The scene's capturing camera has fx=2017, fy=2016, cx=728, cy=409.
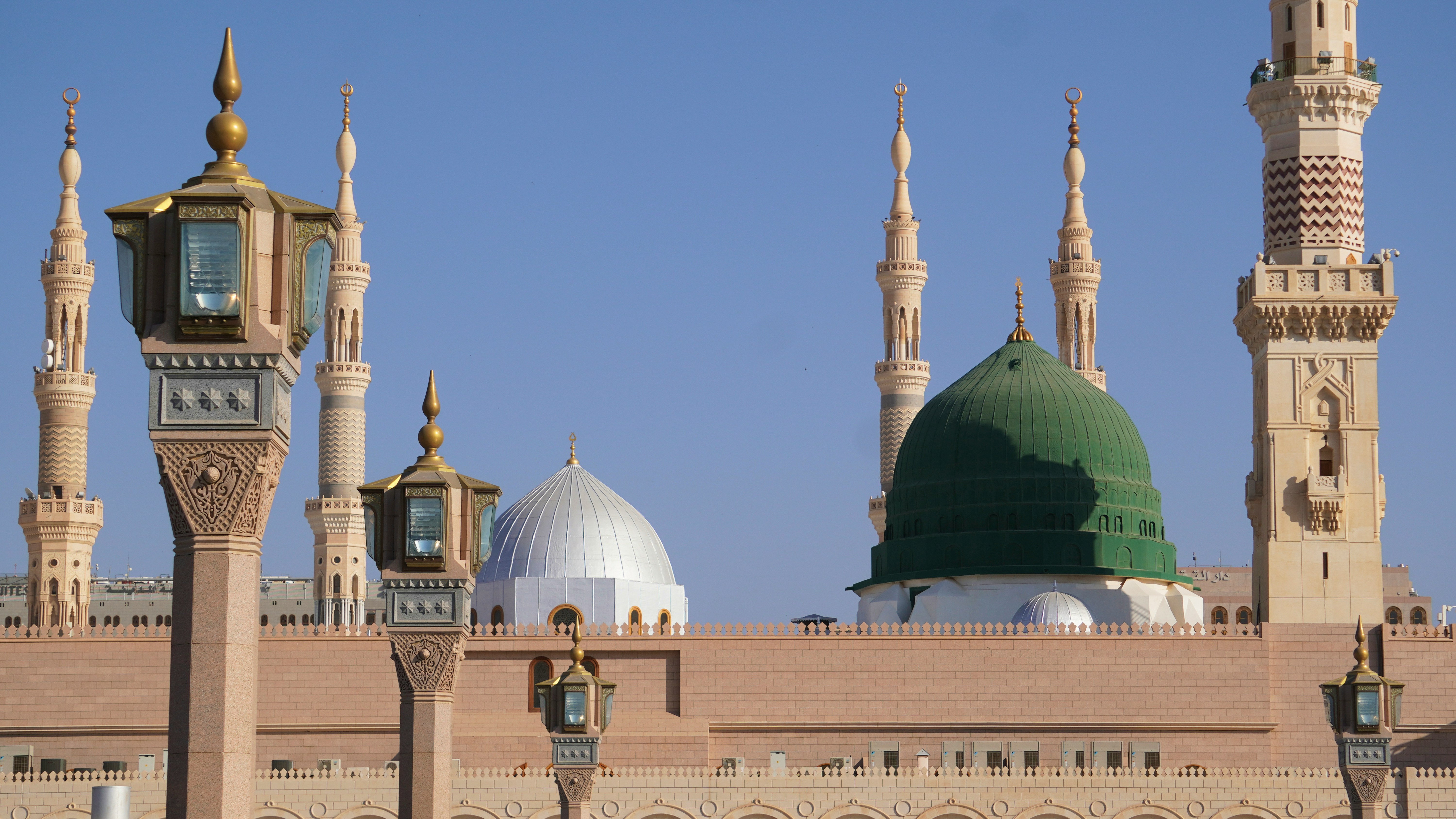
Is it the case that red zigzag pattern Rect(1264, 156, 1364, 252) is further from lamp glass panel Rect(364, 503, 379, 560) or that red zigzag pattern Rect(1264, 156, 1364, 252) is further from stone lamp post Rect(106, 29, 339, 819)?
stone lamp post Rect(106, 29, 339, 819)

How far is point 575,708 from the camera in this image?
18219mm

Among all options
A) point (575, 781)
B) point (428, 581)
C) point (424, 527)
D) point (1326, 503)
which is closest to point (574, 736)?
point (575, 781)

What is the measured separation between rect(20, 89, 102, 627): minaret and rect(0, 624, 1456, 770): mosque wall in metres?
7.11

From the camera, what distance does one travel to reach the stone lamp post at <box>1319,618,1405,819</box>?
17.5 metres

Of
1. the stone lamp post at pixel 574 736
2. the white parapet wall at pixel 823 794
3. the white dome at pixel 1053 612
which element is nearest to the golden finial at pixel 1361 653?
the stone lamp post at pixel 574 736

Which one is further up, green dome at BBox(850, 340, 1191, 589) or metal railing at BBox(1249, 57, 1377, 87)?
metal railing at BBox(1249, 57, 1377, 87)

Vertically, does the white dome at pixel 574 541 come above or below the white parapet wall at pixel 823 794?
above

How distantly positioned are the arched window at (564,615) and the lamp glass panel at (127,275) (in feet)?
84.6

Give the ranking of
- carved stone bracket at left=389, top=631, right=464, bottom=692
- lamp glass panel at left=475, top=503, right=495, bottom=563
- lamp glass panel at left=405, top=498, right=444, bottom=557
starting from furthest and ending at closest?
1. carved stone bracket at left=389, top=631, right=464, bottom=692
2. lamp glass panel at left=475, top=503, right=495, bottom=563
3. lamp glass panel at left=405, top=498, right=444, bottom=557

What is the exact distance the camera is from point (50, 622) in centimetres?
3647

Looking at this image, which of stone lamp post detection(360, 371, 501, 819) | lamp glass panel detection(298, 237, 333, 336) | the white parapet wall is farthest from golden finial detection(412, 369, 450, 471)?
the white parapet wall

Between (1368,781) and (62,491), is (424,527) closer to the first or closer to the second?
(1368,781)

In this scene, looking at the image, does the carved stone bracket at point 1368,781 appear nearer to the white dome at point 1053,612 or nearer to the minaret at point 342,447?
the white dome at point 1053,612

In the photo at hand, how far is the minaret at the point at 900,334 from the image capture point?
39844 mm
